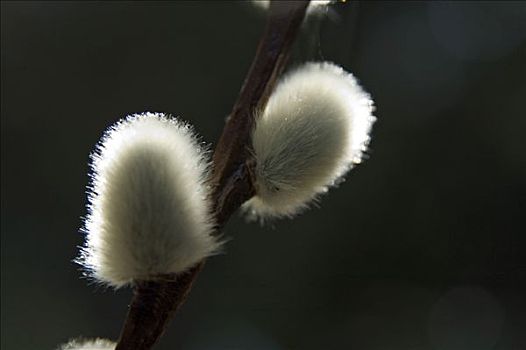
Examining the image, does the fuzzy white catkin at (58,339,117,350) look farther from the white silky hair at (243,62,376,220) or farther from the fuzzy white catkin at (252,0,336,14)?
the fuzzy white catkin at (252,0,336,14)

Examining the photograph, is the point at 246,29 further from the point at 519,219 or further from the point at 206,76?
the point at 519,219

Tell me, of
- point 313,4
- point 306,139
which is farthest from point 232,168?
point 313,4

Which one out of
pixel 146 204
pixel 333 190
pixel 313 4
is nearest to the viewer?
pixel 146 204

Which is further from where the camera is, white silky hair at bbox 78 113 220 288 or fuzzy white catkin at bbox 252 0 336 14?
fuzzy white catkin at bbox 252 0 336 14

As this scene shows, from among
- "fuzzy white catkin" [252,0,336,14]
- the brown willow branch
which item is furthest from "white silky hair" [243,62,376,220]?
"fuzzy white catkin" [252,0,336,14]

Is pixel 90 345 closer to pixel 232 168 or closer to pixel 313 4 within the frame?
pixel 232 168

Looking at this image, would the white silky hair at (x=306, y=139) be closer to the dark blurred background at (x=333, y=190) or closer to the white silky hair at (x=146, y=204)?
the white silky hair at (x=146, y=204)

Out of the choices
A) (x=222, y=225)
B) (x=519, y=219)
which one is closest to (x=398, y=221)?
(x=519, y=219)
